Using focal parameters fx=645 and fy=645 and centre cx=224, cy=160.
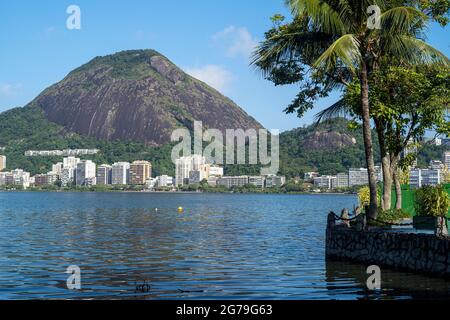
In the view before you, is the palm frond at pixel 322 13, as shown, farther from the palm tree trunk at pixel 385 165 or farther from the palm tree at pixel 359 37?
the palm tree trunk at pixel 385 165

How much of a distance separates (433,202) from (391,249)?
7.36 m

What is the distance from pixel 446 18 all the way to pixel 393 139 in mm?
5653

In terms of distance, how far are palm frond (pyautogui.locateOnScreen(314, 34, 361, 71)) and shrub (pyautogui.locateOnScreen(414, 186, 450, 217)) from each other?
8.02m

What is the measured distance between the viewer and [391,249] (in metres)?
21.1

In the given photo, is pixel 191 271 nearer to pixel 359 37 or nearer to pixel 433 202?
pixel 359 37

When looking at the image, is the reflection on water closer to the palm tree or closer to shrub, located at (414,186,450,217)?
the palm tree

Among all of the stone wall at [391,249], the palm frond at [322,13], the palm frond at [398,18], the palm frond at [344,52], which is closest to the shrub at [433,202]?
the stone wall at [391,249]

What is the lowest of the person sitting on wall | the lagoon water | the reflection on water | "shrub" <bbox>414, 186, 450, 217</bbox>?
the lagoon water

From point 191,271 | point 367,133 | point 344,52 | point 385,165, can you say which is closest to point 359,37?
point 344,52

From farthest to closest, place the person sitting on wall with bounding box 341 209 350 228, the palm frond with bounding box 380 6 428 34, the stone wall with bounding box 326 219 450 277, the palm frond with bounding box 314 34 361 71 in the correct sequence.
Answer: the person sitting on wall with bounding box 341 209 350 228 < the palm frond with bounding box 380 6 428 34 < the palm frond with bounding box 314 34 361 71 < the stone wall with bounding box 326 219 450 277

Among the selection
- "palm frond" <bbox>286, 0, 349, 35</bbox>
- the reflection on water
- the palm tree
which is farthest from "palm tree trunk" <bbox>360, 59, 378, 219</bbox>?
the reflection on water

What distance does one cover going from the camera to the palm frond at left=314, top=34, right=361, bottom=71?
70.7 ft

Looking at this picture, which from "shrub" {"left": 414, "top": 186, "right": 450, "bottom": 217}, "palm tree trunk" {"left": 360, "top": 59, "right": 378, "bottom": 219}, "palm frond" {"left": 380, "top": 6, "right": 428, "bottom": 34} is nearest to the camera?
"palm frond" {"left": 380, "top": 6, "right": 428, "bottom": 34}
